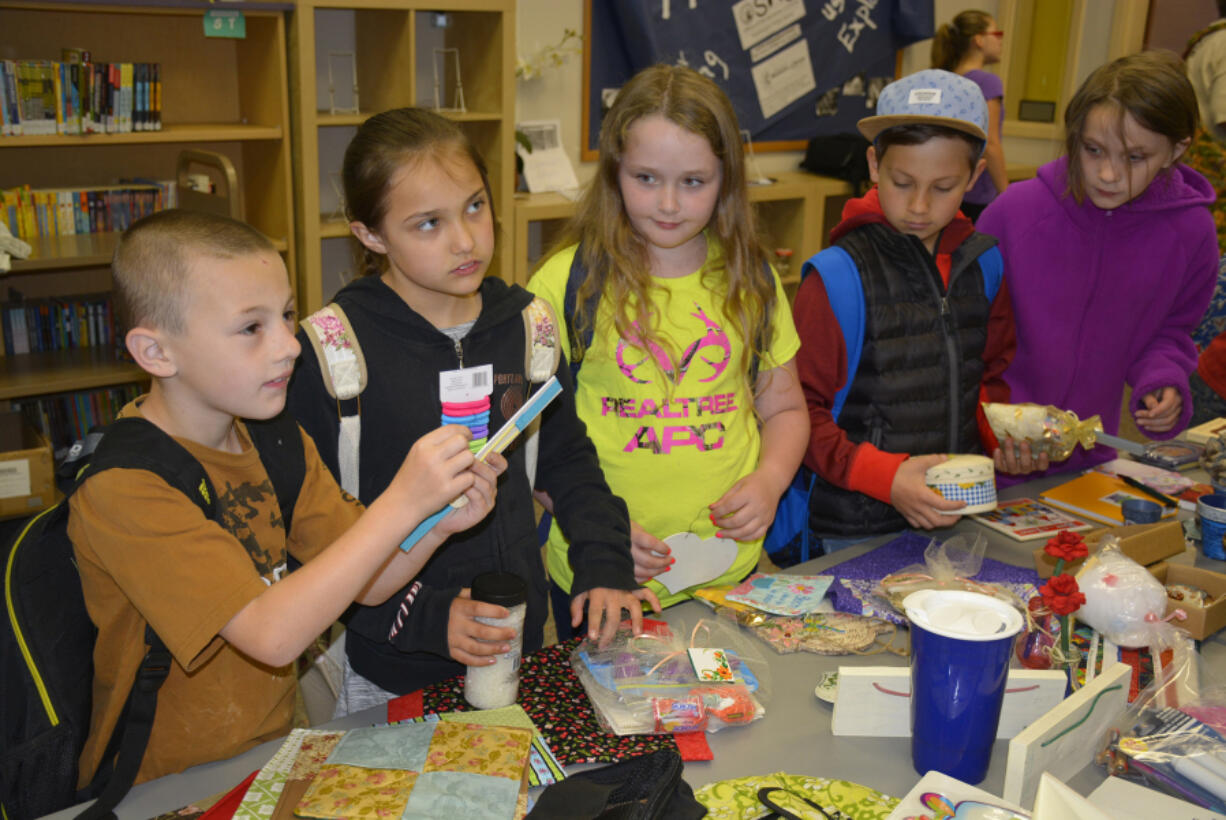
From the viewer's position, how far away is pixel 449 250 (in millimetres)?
1382

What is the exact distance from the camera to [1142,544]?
5.07ft

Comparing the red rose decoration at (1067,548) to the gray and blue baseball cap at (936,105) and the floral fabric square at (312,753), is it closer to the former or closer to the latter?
the gray and blue baseball cap at (936,105)

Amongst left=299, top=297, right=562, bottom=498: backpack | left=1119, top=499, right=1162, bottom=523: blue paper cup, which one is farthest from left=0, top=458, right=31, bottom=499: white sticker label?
left=1119, top=499, right=1162, bottom=523: blue paper cup

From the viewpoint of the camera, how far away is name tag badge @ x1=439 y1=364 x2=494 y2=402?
145cm

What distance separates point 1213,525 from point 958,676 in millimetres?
894

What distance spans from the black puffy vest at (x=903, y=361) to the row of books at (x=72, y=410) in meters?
2.61

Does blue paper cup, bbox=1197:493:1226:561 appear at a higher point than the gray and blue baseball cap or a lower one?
lower

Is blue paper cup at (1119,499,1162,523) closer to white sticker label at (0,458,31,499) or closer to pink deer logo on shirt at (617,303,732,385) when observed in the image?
pink deer logo on shirt at (617,303,732,385)

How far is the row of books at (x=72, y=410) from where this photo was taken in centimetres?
339

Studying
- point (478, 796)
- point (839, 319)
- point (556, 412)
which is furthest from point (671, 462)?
point (478, 796)

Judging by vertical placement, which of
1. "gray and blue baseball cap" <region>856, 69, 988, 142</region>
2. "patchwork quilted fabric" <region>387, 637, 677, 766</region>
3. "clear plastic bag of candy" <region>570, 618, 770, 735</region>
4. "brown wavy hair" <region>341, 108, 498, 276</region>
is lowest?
"patchwork quilted fabric" <region>387, 637, 677, 766</region>

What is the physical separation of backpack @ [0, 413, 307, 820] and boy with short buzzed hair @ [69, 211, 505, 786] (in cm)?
2

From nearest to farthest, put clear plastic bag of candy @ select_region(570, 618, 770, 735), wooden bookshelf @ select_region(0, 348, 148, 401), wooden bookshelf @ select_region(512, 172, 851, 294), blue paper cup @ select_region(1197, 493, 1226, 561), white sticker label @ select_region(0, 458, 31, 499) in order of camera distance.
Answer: clear plastic bag of candy @ select_region(570, 618, 770, 735), blue paper cup @ select_region(1197, 493, 1226, 561), white sticker label @ select_region(0, 458, 31, 499), wooden bookshelf @ select_region(0, 348, 148, 401), wooden bookshelf @ select_region(512, 172, 851, 294)

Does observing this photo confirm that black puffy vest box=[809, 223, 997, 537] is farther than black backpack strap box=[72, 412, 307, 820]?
Yes
